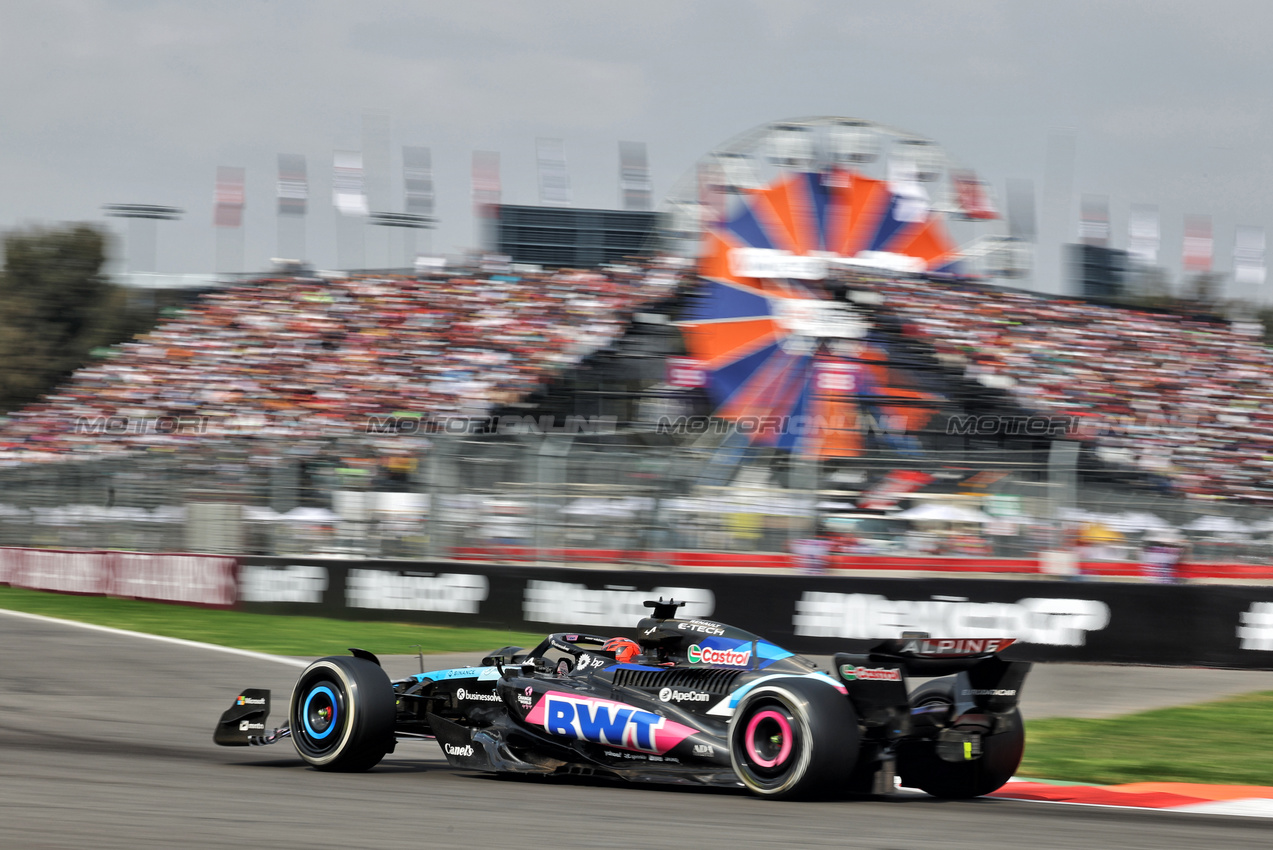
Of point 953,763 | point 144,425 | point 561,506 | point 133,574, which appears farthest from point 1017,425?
point 953,763

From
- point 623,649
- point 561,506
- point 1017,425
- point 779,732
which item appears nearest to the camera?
point 779,732

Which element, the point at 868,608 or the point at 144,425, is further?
the point at 144,425

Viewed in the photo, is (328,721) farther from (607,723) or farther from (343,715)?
(607,723)

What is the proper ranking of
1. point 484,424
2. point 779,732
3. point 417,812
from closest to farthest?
point 417,812, point 779,732, point 484,424

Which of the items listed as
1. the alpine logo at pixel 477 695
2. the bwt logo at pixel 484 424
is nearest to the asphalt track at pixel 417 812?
the alpine logo at pixel 477 695

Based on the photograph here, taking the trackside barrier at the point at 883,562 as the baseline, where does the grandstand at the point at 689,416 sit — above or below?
above

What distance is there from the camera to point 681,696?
6562 mm

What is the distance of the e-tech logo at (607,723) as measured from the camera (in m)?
6.46

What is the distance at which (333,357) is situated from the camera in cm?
2595

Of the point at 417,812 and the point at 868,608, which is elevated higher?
the point at 417,812

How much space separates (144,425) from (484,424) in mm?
5878

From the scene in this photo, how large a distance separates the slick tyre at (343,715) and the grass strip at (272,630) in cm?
661

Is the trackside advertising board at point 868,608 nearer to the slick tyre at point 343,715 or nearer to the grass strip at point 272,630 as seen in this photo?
the grass strip at point 272,630

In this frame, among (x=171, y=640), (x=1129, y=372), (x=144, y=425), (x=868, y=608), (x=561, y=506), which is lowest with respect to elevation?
(x=171, y=640)
